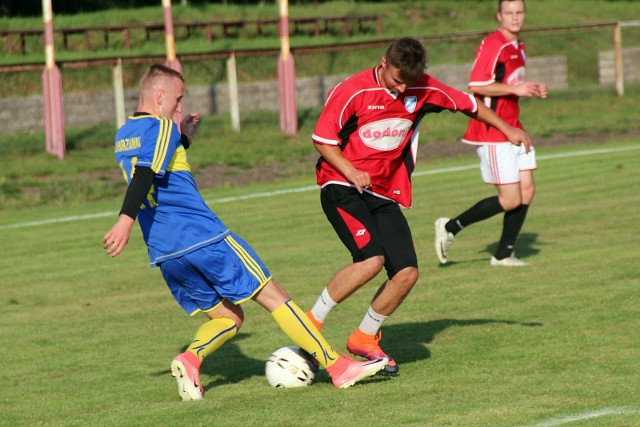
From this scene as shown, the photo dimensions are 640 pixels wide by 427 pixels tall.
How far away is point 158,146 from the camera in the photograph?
648 cm

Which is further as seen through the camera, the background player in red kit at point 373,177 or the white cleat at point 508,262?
the white cleat at point 508,262

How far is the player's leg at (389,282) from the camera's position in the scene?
285 inches

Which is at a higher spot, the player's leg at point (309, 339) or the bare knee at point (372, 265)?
the bare knee at point (372, 265)

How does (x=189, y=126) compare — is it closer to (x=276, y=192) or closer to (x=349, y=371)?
(x=349, y=371)

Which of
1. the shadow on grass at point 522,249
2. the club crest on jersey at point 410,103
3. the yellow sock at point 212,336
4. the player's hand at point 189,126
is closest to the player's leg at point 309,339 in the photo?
the yellow sock at point 212,336

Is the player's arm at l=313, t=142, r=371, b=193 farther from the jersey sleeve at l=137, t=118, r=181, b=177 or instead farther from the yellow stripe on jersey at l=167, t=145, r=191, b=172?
the jersey sleeve at l=137, t=118, r=181, b=177

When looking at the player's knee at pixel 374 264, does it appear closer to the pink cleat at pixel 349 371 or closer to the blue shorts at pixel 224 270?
the pink cleat at pixel 349 371

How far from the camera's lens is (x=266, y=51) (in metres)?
26.6

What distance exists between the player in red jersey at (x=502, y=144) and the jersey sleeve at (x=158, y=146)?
464cm

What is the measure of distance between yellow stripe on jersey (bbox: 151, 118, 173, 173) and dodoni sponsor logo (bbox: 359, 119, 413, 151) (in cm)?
138

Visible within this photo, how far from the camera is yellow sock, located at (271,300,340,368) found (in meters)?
6.82

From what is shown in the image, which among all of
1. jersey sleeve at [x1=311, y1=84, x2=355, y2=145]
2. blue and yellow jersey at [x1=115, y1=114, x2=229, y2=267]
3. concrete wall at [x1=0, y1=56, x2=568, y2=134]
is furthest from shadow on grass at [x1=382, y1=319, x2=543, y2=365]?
concrete wall at [x1=0, y1=56, x2=568, y2=134]

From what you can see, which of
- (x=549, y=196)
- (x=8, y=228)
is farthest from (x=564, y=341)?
(x=8, y=228)

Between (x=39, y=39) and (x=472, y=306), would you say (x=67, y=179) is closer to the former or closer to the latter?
(x=472, y=306)
